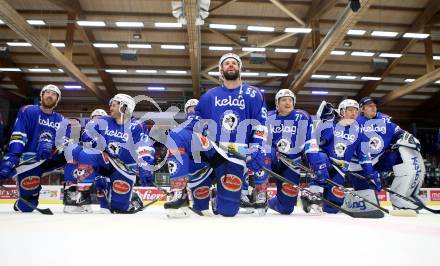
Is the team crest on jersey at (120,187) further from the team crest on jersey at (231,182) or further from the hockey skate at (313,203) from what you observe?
the hockey skate at (313,203)

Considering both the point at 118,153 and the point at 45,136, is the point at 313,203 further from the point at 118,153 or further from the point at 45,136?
the point at 45,136

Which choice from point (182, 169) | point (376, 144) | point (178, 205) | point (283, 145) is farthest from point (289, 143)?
point (178, 205)

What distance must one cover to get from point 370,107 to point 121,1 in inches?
292

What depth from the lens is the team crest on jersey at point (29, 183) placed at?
4.46 metres

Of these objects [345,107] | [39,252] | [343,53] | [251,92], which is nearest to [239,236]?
[39,252]

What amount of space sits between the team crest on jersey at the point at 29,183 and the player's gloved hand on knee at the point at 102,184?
0.72m

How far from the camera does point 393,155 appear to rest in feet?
17.6

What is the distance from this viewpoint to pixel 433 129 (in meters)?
16.5

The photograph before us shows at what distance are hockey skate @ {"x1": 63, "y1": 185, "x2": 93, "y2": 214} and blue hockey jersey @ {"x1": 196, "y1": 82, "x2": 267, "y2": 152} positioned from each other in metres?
1.71

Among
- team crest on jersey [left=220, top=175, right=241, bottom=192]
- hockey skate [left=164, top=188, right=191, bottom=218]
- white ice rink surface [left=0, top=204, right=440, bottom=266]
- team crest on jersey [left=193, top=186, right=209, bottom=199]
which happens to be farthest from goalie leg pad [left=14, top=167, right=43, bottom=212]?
white ice rink surface [left=0, top=204, right=440, bottom=266]

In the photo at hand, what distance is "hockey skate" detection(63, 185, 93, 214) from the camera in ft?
13.6

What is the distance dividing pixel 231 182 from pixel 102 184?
218 centimetres

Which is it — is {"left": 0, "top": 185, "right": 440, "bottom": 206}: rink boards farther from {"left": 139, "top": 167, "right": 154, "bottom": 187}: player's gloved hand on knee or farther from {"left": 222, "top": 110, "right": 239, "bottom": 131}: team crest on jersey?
{"left": 222, "top": 110, "right": 239, "bottom": 131}: team crest on jersey

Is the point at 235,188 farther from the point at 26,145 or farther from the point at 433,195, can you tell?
the point at 433,195
